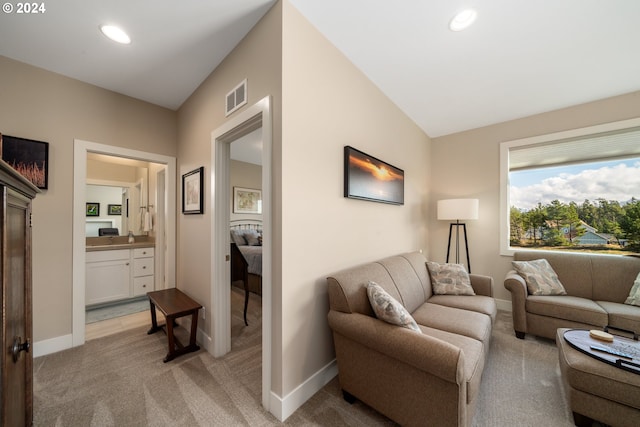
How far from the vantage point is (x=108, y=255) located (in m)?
3.28

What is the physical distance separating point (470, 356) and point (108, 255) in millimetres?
4503

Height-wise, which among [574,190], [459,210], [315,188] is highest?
[574,190]

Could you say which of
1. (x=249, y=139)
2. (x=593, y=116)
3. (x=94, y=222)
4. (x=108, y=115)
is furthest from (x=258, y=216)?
(x=593, y=116)

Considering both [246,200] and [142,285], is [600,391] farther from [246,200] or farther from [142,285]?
[246,200]

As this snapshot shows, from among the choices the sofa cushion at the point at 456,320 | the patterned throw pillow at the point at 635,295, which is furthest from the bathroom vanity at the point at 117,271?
the patterned throw pillow at the point at 635,295

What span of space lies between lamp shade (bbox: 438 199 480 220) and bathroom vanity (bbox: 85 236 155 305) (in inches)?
187

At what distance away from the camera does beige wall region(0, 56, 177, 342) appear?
6.72 ft

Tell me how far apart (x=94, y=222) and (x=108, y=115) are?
2.41 metres

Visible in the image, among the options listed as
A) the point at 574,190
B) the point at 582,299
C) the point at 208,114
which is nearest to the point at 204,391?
A: the point at 208,114

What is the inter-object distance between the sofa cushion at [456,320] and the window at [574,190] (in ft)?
6.56

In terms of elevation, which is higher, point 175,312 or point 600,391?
point 175,312

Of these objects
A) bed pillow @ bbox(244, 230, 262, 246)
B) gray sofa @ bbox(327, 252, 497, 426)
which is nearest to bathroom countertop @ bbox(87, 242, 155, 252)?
bed pillow @ bbox(244, 230, 262, 246)

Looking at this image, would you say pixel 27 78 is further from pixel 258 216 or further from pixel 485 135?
pixel 485 135

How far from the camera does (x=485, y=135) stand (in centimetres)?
349
